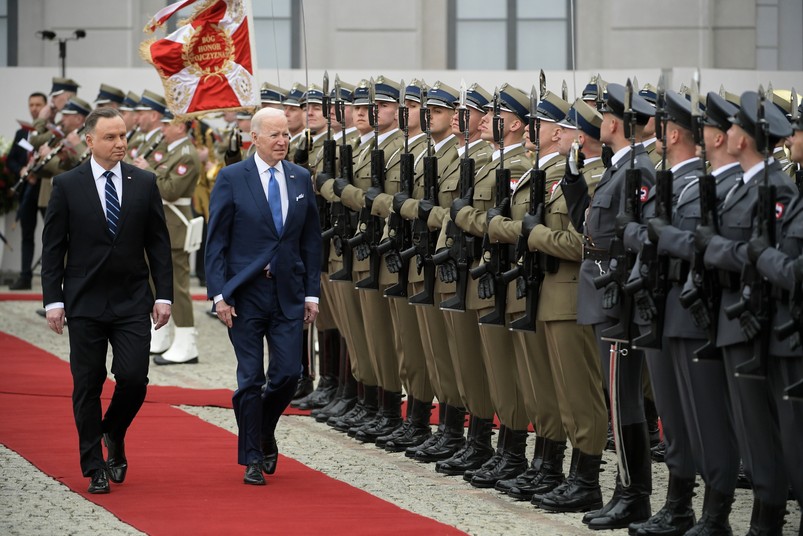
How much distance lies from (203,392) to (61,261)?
13.1 feet

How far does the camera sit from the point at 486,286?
8.52 meters

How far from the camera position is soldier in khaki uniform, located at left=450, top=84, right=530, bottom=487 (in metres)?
8.60

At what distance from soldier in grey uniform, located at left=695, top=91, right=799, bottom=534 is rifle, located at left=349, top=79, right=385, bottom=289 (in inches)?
145

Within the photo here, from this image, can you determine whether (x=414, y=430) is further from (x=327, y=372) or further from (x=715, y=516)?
(x=715, y=516)

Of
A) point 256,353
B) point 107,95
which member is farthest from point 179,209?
point 256,353

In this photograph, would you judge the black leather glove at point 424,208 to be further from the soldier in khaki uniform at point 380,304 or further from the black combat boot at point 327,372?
the black combat boot at point 327,372

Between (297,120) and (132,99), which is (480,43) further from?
(297,120)

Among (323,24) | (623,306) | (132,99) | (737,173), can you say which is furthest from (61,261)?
(323,24)

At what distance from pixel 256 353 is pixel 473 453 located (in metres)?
1.37

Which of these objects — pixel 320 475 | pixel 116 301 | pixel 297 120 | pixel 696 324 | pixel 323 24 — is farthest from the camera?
pixel 323 24

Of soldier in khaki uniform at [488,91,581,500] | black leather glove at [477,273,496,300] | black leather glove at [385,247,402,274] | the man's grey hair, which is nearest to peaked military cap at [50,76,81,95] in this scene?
→ black leather glove at [385,247,402,274]

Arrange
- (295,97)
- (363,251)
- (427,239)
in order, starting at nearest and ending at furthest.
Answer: (427,239) < (363,251) < (295,97)

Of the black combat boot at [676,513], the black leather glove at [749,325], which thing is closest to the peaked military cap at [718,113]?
the black leather glove at [749,325]

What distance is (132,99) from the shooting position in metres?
15.1
